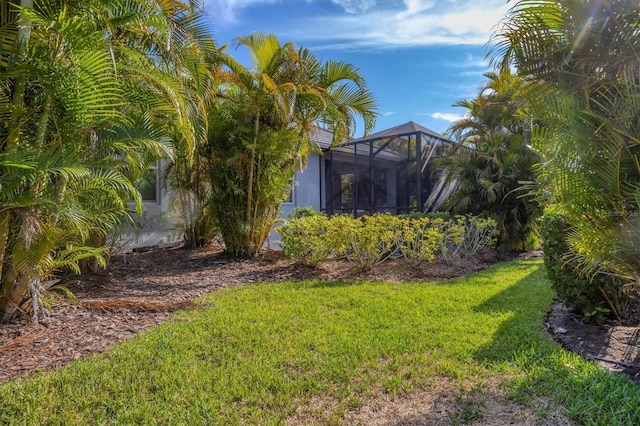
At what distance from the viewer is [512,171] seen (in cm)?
1088

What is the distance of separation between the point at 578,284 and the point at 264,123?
21.7 feet

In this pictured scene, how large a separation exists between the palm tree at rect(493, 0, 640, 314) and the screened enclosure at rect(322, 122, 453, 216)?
11133 millimetres

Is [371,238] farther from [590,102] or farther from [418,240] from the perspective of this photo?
[590,102]

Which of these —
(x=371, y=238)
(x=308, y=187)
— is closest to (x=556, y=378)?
(x=371, y=238)

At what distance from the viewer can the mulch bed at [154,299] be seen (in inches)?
137

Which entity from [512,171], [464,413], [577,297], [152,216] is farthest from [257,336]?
[512,171]

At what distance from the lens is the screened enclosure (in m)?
14.3

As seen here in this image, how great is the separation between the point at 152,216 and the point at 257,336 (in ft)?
23.3

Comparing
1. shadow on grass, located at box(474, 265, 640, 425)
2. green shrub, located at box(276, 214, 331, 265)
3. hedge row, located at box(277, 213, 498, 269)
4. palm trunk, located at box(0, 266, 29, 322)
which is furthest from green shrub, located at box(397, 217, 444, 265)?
palm trunk, located at box(0, 266, 29, 322)

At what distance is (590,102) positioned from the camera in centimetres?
261

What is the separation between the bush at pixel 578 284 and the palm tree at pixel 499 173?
241 inches

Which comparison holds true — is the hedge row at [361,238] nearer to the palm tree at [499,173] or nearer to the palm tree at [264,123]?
the palm tree at [264,123]

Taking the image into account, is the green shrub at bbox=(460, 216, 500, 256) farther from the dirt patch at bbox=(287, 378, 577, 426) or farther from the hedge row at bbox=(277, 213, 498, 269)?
the dirt patch at bbox=(287, 378, 577, 426)

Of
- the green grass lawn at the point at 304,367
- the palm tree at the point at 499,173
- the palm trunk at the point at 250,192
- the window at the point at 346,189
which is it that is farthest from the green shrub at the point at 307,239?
the window at the point at 346,189
